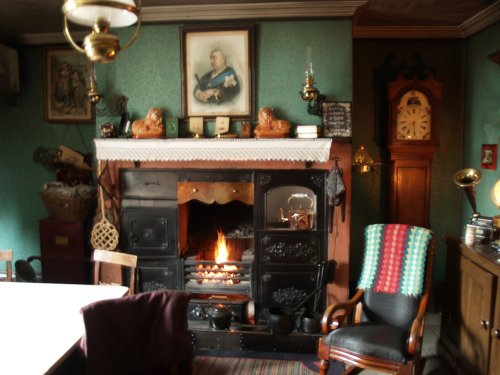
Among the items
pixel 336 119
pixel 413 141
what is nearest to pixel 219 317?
pixel 336 119

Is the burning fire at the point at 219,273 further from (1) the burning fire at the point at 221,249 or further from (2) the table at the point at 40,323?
(2) the table at the point at 40,323

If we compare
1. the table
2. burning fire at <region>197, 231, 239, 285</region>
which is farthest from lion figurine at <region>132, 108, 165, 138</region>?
the table

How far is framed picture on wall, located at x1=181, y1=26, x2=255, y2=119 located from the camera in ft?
11.3

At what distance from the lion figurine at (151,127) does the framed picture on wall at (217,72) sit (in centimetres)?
21

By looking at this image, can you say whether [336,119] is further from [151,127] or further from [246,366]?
[246,366]

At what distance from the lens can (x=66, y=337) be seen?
1841 mm

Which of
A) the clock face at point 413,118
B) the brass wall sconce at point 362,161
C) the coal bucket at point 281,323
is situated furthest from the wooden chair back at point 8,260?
the clock face at point 413,118

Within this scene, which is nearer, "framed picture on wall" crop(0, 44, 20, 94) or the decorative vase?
the decorative vase

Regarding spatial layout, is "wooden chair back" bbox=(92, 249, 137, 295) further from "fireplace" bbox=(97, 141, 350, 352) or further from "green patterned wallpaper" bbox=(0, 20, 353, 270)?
"green patterned wallpaper" bbox=(0, 20, 353, 270)

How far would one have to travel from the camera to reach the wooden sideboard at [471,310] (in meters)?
2.39

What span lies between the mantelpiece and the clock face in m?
0.83

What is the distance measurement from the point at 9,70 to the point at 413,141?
384 centimetres

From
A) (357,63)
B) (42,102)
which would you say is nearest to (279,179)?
(357,63)

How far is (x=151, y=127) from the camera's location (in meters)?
3.47
